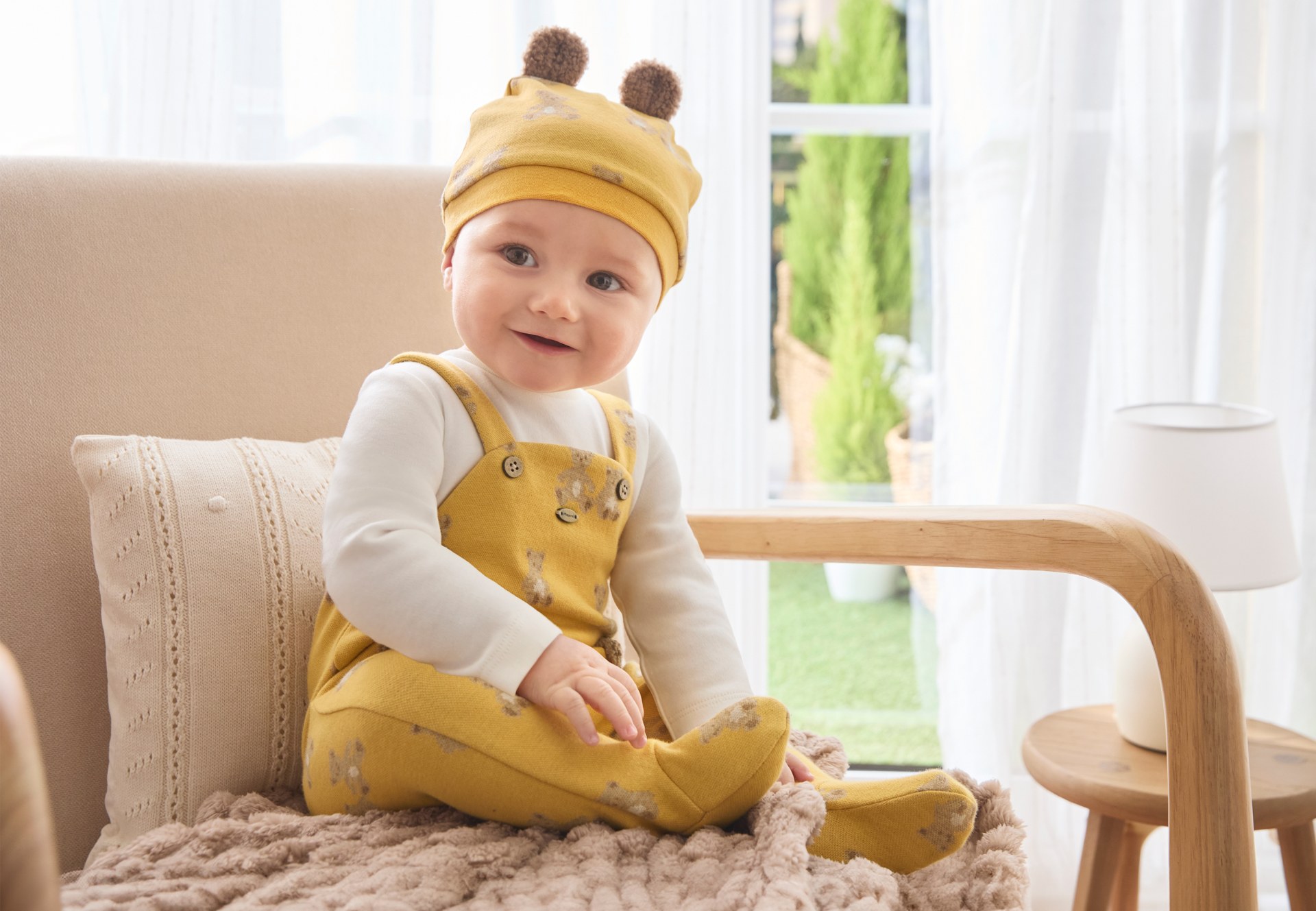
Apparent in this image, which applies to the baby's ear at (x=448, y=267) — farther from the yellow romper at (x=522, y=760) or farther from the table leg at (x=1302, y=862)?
the table leg at (x=1302, y=862)

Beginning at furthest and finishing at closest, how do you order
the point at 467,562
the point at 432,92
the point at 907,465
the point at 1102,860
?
the point at 907,465
the point at 432,92
the point at 1102,860
the point at 467,562

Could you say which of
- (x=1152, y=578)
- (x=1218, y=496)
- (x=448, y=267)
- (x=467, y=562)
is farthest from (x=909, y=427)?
(x=467, y=562)

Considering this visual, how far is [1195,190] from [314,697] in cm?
131

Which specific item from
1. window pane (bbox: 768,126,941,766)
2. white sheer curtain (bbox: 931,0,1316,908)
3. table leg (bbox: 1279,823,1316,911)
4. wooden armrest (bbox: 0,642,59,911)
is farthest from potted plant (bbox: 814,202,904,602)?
wooden armrest (bbox: 0,642,59,911)

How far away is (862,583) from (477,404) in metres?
1.91

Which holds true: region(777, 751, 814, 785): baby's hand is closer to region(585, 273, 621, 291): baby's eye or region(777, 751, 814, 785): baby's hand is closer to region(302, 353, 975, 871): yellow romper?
region(302, 353, 975, 871): yellow romper

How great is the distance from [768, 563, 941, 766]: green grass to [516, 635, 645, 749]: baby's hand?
1277 mm

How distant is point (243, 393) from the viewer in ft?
3.11

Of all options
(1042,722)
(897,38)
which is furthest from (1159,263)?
(897,38)

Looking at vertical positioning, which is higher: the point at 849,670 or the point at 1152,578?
the point at 1152,578

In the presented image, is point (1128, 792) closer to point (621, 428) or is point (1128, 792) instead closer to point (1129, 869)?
point (1129, 869)

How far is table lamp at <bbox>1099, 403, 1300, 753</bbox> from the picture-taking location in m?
1.15

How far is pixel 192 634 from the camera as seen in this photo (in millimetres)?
779

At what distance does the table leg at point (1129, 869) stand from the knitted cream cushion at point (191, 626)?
92 centimetres
